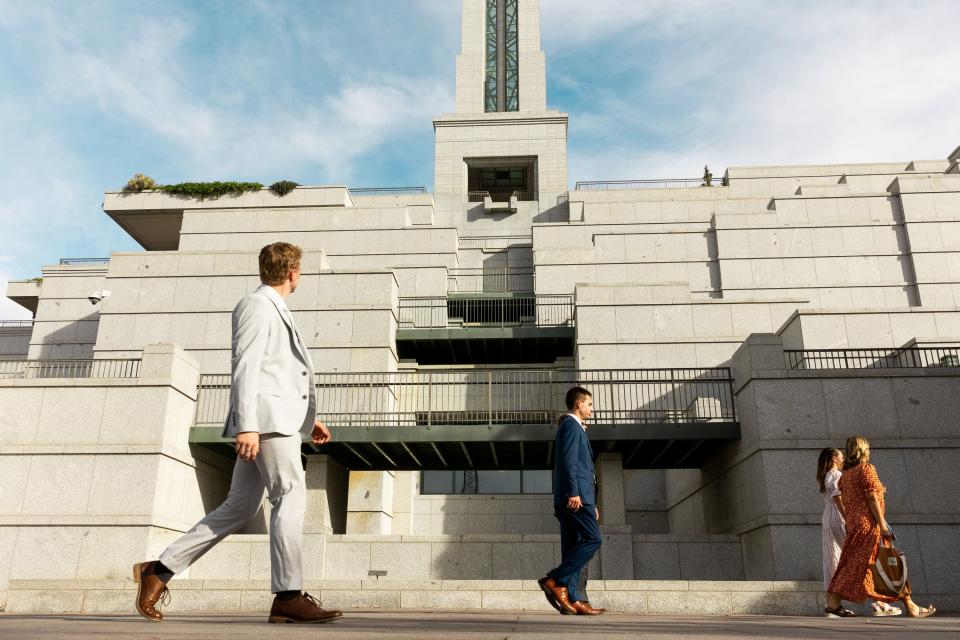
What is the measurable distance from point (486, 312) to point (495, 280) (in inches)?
111

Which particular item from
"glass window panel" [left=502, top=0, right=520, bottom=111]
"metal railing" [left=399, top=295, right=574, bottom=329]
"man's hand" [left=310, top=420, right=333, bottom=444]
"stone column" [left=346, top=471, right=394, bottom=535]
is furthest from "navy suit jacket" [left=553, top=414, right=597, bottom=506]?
"glass window panel" [left=502, top=0, right=520, bottom=111]

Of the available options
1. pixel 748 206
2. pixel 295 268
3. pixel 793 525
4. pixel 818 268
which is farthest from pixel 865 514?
pixel 748 206

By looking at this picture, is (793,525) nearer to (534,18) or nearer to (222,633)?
(222,633)

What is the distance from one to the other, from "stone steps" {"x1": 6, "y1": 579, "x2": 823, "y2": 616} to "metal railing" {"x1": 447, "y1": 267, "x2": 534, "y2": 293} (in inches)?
776

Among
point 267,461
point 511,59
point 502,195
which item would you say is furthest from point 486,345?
point 267,461

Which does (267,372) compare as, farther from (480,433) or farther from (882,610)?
(480,433)

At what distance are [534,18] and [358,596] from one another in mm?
34808

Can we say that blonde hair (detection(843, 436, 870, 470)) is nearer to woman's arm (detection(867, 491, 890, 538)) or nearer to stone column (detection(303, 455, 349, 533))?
woman's arm (detection(867, 491, 890, 538))

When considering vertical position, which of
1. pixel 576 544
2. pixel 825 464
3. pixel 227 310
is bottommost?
pixel 576 544

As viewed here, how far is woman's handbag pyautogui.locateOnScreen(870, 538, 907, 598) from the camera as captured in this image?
771 centimetres

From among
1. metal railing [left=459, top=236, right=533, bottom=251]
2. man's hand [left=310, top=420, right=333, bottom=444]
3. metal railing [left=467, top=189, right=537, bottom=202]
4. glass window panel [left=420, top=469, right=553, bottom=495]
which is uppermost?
metal railing [left=467, top=189, right=537, bottom=202]

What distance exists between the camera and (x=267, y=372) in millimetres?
4543

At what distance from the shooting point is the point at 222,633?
3494mm

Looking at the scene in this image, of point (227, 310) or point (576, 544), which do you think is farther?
point (227, 310)
